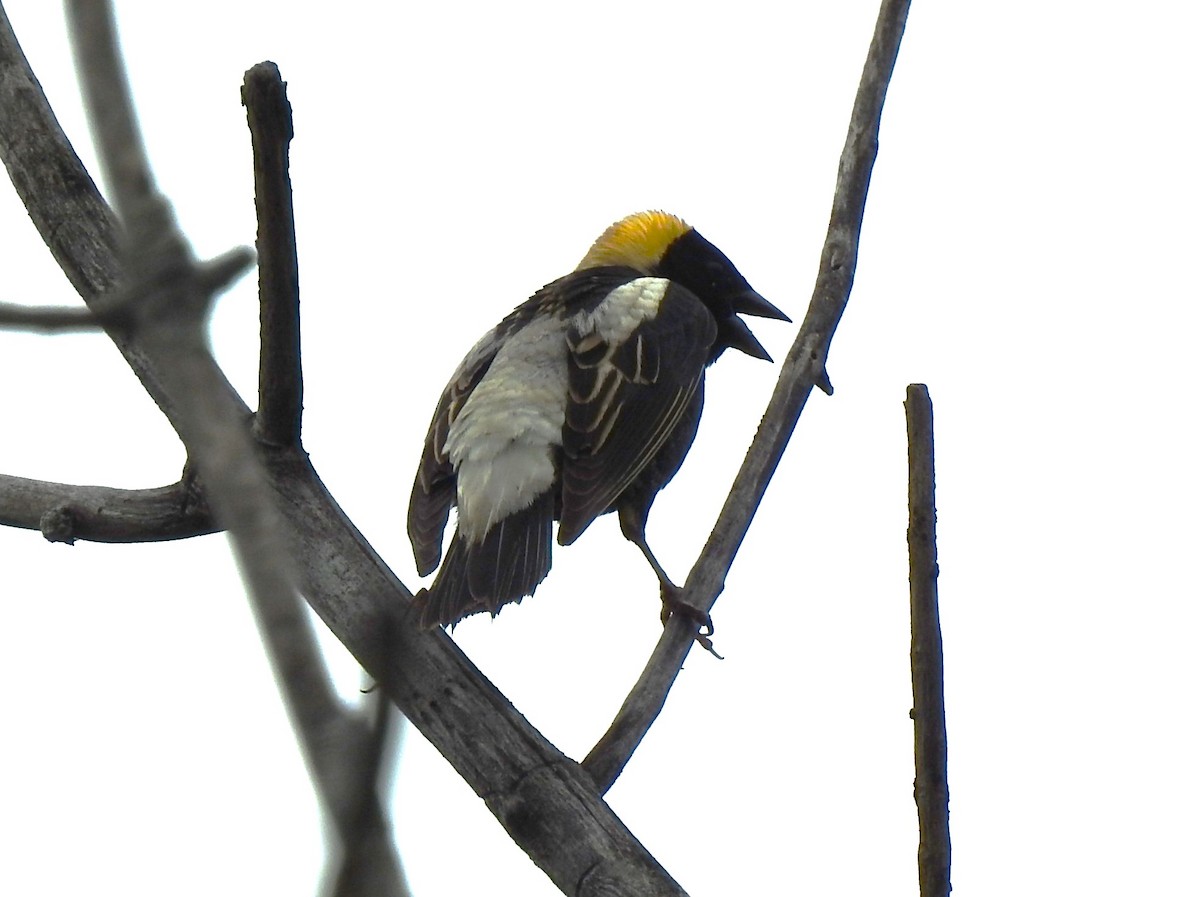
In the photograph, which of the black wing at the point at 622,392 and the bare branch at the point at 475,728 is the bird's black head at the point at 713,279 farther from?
the bare branch at the point at 475,728

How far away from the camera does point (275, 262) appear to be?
264cm

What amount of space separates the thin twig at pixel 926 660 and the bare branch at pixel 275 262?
44.3 inches

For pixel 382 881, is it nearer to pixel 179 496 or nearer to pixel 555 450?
pixel 179 496

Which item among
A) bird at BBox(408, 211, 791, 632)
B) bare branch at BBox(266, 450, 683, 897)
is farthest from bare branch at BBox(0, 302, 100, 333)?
bird at BBox(408, 211, 791, 632)

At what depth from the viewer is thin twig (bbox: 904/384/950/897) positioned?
2.21 metres

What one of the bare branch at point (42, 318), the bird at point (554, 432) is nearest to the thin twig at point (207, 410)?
the bare branch at point (42, 318)

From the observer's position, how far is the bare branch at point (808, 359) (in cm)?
347

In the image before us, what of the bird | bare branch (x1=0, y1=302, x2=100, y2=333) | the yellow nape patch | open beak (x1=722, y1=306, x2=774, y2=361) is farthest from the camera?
the yellow nape patch

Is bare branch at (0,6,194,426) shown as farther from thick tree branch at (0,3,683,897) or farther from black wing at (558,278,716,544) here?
black wing at (558,278,716,544)

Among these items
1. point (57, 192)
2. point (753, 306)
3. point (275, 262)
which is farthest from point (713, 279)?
point (275, 262)

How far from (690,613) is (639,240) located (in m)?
3.10

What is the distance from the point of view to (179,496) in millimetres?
3244

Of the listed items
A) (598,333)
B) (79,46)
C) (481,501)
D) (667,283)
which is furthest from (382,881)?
(667,283)

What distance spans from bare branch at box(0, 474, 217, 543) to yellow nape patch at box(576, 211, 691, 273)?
3.12 m
